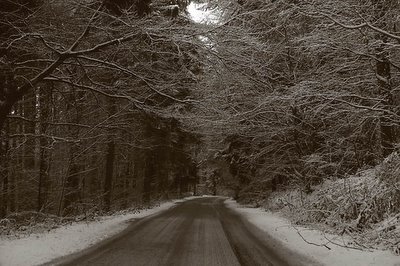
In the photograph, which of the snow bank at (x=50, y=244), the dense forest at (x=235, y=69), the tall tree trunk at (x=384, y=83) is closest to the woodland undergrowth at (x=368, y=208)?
the dense forest at (x=235, y=69)

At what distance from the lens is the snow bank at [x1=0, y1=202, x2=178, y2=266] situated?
27.1 ft

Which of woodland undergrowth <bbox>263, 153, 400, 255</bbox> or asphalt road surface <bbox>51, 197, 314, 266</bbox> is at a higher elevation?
woodland undergrowth <bbox>263, 153, 400, 255</bbox>

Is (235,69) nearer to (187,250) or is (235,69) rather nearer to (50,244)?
(187,250)

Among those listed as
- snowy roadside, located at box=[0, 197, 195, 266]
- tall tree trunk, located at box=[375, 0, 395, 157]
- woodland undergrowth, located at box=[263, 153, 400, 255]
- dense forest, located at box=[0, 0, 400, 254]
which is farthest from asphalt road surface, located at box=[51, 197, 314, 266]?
tall tree trunk, located at box=[375, 0, 395, 157]

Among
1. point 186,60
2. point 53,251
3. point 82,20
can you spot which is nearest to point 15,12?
point 82,20

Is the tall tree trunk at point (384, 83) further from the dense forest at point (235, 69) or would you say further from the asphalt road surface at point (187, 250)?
the asphalt road surface at point (187, 250)

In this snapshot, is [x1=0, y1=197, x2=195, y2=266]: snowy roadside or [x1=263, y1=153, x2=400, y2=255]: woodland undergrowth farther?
[x1=263, y1=153, x2=400, y2=255]: woodland undergrowth

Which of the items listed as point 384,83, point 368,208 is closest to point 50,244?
point 368,208

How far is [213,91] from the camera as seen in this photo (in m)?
14.3

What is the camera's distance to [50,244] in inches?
391

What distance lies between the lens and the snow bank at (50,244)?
27.1 ft

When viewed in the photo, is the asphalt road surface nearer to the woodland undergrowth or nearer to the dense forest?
the woodland undergrowth

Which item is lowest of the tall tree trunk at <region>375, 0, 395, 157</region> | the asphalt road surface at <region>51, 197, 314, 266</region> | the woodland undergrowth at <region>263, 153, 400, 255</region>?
the asphalt road surface at <region>51, 197, 314, 266</region>

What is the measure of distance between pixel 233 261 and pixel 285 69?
11.8 m
